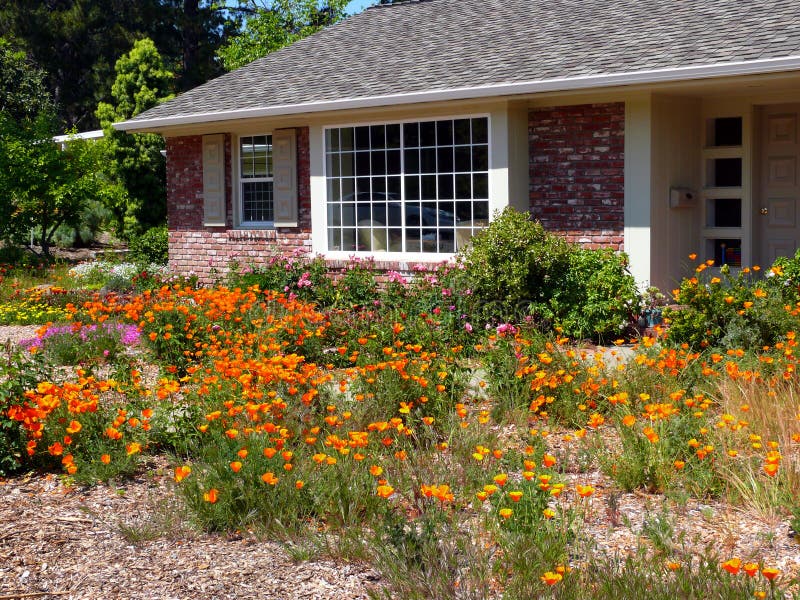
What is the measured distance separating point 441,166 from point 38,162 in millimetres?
9860

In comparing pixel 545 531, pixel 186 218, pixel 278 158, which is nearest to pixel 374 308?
pixel 278 158

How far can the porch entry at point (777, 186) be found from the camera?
11664 millimetres

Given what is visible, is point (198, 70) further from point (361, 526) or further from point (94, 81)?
point (361, 526)

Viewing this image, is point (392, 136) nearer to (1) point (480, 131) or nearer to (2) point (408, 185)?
(2) point (408, 185)

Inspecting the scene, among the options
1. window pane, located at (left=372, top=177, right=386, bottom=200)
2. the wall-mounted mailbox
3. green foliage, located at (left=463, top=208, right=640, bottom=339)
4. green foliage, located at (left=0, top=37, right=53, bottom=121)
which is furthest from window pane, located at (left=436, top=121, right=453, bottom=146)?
green foliage, located at (left=0, top=37, right=53, bottom=121)

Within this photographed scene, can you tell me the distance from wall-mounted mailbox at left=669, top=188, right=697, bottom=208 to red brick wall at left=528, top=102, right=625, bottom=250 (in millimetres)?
683

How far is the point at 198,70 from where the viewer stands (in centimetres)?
3925

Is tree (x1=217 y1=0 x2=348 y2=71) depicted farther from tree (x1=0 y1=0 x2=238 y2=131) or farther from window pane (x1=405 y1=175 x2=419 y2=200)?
window pane (x1=405 y1=175 x2=419 y2=200)

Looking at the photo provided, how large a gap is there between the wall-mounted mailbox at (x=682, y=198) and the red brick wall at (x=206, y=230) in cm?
518

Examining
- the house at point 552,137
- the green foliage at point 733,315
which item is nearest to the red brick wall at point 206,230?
the house at point 552,137

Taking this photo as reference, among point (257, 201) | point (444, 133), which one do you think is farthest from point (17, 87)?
point (444, 133)

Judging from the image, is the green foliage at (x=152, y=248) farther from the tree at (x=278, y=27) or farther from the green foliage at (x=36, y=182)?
the tree at (x=278, y=27)

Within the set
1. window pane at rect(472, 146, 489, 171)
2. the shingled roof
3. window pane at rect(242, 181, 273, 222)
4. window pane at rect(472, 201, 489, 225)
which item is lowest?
window pane at rect(472, 201, 489, 225)

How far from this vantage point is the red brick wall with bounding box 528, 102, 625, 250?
36.5 ft
